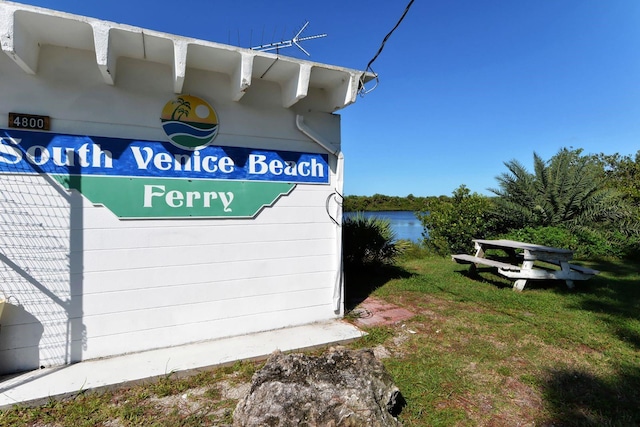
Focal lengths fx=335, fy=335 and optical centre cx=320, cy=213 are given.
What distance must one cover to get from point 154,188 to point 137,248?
577 mm

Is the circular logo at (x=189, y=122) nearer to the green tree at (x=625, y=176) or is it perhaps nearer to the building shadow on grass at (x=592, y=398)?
the building shadow on grass at (x=592, y=398)

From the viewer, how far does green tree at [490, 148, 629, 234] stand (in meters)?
9.23

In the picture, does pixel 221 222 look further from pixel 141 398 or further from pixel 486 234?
pixel 486 234

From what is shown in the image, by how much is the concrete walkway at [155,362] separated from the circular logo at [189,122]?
197 centimetres

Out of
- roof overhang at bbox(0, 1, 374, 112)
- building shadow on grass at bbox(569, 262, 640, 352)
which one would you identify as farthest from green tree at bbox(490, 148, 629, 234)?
roof overhang at bbox(0, 1, 374, 112)

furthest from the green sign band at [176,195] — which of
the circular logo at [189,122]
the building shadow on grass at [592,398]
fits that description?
the building shadow on grass at [592,398]

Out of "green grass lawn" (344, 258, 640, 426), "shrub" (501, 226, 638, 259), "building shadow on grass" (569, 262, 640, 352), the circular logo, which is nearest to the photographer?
"green grass lawn" (344, 258, 640, 426)

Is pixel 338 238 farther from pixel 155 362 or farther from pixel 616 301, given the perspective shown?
pixel 616 301

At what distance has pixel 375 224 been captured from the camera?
23.3 ft

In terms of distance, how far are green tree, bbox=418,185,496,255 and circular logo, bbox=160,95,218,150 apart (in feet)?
26.1

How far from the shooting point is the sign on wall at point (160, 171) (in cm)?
278

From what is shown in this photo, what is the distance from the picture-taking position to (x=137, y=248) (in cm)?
310

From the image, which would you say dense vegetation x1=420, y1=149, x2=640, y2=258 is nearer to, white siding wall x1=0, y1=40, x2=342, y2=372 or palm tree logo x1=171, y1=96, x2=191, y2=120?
white siding wall x1=0, y1=40, x2=342, y2=372

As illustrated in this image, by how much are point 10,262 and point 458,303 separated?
505 cm
